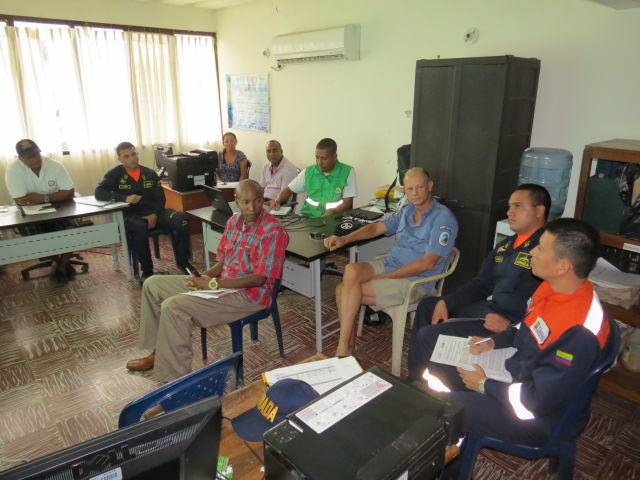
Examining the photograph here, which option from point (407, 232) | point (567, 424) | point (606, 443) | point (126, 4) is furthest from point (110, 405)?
point (126, 4)

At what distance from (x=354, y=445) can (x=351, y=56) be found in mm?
4100

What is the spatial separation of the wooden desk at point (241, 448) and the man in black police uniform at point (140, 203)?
304 centimetres

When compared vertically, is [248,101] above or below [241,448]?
above

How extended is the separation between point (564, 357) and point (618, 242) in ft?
4.30

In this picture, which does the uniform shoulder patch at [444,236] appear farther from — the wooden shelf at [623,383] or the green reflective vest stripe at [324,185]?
the green reflective vest stripe at [324,185]

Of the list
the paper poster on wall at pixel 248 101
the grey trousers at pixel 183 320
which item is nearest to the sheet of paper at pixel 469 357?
the grey trousers at pixel 183 320

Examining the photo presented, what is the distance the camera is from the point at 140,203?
4191 mm

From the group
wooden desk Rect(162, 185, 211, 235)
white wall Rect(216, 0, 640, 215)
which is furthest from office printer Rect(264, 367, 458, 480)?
wooden desk Rect(162, 185, 211, 235)

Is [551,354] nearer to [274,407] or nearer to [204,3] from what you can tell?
Answer: [274,407]

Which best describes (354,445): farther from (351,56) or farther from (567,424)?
(351,56)

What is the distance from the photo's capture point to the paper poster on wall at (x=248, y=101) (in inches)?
220

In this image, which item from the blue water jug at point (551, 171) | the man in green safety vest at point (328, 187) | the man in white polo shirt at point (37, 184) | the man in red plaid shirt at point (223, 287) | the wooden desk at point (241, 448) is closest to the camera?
the wooden desk at point (241, 448)

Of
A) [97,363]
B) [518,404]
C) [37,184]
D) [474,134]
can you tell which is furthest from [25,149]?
[518,404]

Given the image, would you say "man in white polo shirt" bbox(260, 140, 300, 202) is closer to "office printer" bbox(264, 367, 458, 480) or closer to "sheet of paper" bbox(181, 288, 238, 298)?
"sheet of paper" bbox(181, 288, 238, 298)
